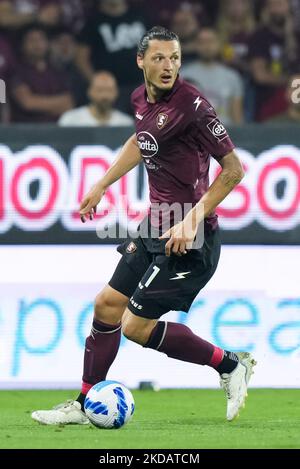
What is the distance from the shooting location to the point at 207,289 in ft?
32.0

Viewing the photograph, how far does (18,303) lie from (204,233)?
245 centimetres

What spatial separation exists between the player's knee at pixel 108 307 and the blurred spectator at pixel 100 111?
3.53m

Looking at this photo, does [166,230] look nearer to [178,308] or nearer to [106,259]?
[178,308]

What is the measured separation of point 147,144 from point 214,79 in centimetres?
463

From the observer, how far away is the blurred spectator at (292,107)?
11.4 metres

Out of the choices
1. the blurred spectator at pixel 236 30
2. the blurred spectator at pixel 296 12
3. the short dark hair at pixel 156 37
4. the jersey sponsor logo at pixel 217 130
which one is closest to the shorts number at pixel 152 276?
the jersey sponsor logo at pixel 217 130

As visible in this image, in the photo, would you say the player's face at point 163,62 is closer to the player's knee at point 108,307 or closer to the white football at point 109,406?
the player's knee at point 108,307

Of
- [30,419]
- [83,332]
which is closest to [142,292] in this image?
[30,419]

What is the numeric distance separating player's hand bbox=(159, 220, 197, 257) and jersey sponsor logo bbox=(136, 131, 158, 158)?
614mm

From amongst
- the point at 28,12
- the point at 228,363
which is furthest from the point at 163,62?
the point at 28,12

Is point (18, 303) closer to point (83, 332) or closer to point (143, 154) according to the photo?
point (83, 332)

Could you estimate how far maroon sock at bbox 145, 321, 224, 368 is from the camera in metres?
7.84
